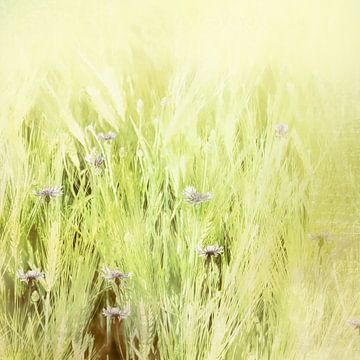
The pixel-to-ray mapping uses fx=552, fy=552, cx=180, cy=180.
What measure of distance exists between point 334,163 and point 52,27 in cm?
82

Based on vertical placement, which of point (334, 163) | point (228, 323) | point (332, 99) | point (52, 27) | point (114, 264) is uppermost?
point (52, 27)

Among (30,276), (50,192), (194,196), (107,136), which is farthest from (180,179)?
(30,276)

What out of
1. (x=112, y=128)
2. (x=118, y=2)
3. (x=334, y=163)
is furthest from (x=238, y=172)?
(x=118, y=2)

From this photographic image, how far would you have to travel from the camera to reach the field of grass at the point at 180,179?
52.4 inches

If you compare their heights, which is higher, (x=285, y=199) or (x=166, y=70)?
(x=166, y=70)

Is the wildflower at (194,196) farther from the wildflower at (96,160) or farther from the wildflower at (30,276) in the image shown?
the wildflower at (30,276)

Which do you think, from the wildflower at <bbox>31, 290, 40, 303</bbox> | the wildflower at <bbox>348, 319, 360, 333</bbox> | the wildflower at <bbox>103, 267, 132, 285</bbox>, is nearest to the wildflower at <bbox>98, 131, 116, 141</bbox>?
the wildflower at <bbox>103, 267, 132, 285</bbox>

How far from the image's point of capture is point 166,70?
141 centimetres

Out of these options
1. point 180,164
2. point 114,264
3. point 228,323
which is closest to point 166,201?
point 180,164

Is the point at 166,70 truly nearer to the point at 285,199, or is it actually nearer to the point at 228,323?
the point at 285,199

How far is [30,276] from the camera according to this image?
1.45 m

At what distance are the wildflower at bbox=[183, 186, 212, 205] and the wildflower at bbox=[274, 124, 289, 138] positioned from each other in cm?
22

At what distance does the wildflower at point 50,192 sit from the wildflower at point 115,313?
12.8 inches

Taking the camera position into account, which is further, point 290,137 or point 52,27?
point 52,27
